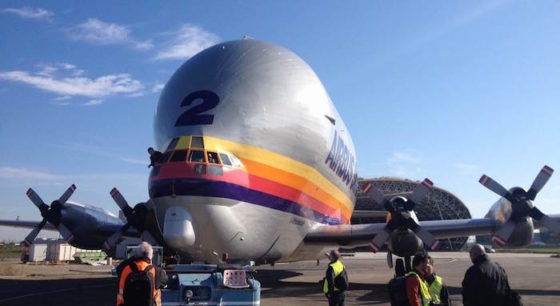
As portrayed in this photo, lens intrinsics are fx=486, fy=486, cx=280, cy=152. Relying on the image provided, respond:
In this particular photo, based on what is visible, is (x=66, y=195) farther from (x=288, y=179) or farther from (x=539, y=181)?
(x=539, y=181)

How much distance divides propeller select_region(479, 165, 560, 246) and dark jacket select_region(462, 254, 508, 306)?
501 inches

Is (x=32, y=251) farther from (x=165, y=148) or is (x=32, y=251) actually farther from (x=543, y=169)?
(x=543, y=169)

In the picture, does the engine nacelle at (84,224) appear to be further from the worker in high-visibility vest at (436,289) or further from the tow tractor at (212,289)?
the worker in high-visibility vest at (436,289)

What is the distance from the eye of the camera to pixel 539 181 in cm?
1778

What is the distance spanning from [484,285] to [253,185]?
10132 millimetres

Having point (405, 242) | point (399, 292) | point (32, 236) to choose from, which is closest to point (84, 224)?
point (32, 236)

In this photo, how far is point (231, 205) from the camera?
1429cm

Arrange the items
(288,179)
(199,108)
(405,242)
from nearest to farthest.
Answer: (199,108), (288,179), (405,242)

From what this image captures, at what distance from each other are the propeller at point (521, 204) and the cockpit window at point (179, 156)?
1100 cm

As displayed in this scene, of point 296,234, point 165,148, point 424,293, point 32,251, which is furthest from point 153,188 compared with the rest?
point 32,251

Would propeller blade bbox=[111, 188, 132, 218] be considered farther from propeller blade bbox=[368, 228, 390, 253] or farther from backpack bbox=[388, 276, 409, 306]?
backpack bbox=[388, 276, 409, 306]

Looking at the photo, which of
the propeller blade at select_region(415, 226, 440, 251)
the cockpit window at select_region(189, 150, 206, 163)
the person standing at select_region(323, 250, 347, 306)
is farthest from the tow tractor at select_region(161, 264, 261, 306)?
the propeller blade at select_region(415, 226, 440, 251)

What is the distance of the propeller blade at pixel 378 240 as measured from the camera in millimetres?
17328

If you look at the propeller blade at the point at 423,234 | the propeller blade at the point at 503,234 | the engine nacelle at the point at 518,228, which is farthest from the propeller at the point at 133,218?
the engine nacelle at the point at 518,228
